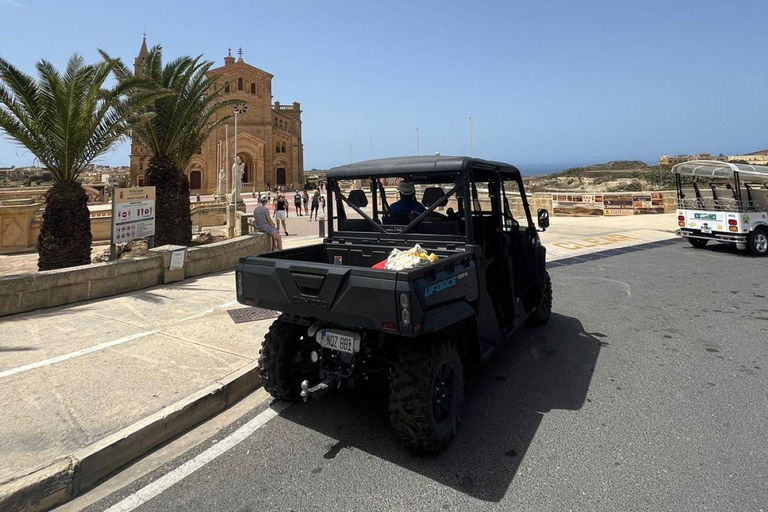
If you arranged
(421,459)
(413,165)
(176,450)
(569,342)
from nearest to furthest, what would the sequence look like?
(421,459) → (176,450) → (413,165) → (569,342)

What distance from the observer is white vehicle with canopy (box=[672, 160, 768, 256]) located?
11188mm

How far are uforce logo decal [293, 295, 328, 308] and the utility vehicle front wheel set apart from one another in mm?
13052

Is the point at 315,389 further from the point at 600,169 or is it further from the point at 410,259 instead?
the point at 600,169

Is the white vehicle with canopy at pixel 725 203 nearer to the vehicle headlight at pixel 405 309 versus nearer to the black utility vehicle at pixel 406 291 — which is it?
the black utility vehicle at pixel 406 291

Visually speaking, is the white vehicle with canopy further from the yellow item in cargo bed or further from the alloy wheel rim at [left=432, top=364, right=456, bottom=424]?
the alloy wheel rim at [left=432, top=364, right=456, bottom=424]

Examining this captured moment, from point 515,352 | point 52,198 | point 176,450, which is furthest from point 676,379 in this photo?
point 52,198

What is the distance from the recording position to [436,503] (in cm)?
259

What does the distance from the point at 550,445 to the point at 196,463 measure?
2562 millimetres

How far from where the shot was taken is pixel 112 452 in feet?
9.91

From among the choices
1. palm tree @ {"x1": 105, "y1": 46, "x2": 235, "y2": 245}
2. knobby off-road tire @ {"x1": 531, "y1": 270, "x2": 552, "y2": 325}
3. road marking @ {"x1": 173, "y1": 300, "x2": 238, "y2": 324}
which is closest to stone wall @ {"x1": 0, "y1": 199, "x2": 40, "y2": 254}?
palm tree @ {"x1": 105, "y1": 46, "x2": 235, "y2": 245}

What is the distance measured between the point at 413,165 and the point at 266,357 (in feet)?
7.07

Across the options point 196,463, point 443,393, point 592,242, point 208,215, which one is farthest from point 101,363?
point 208,215

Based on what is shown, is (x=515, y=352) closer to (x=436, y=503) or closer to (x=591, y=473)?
(x=591, y=473)

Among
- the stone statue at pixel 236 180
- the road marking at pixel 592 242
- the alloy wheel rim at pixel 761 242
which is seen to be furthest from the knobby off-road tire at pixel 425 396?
the stone statue at pixel 236 180
